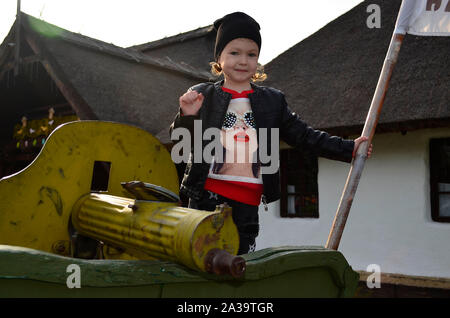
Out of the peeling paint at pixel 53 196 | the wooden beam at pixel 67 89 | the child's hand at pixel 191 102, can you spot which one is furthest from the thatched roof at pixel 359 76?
the peeling paint at pixel 53 196

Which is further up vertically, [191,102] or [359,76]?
[359,76]

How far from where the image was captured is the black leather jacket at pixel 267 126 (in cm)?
189

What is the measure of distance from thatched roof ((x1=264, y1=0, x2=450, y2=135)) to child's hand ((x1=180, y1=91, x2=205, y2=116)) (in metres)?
4.07

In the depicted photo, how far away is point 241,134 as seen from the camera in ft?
6.38

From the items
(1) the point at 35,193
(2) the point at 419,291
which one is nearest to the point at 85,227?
(1) the point at 35,193

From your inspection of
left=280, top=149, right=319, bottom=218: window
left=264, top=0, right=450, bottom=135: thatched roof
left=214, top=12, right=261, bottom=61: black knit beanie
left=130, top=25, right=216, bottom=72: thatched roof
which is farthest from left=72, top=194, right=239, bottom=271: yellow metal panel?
left=130, top=25, right=216, bottom=72: thatched roof

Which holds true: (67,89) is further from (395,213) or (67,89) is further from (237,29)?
(237,29)

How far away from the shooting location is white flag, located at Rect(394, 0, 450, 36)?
102 inches

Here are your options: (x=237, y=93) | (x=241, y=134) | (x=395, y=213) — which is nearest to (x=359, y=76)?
(x=395, y=213)

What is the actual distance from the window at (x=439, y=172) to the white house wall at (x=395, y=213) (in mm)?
88

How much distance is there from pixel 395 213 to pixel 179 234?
501cm

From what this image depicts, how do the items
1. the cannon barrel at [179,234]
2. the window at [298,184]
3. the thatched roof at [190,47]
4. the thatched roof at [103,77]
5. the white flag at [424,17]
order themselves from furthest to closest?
the thatched roof at [190,47] → the thatched roof at [103,77] → the window at [298,184] → the white flag at [424,17] → the cannon barrel at [179,234]

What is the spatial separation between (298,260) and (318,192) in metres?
5.17

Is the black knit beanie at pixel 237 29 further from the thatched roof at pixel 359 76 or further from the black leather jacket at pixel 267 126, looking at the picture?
the thatched roof at pixel 359 76
